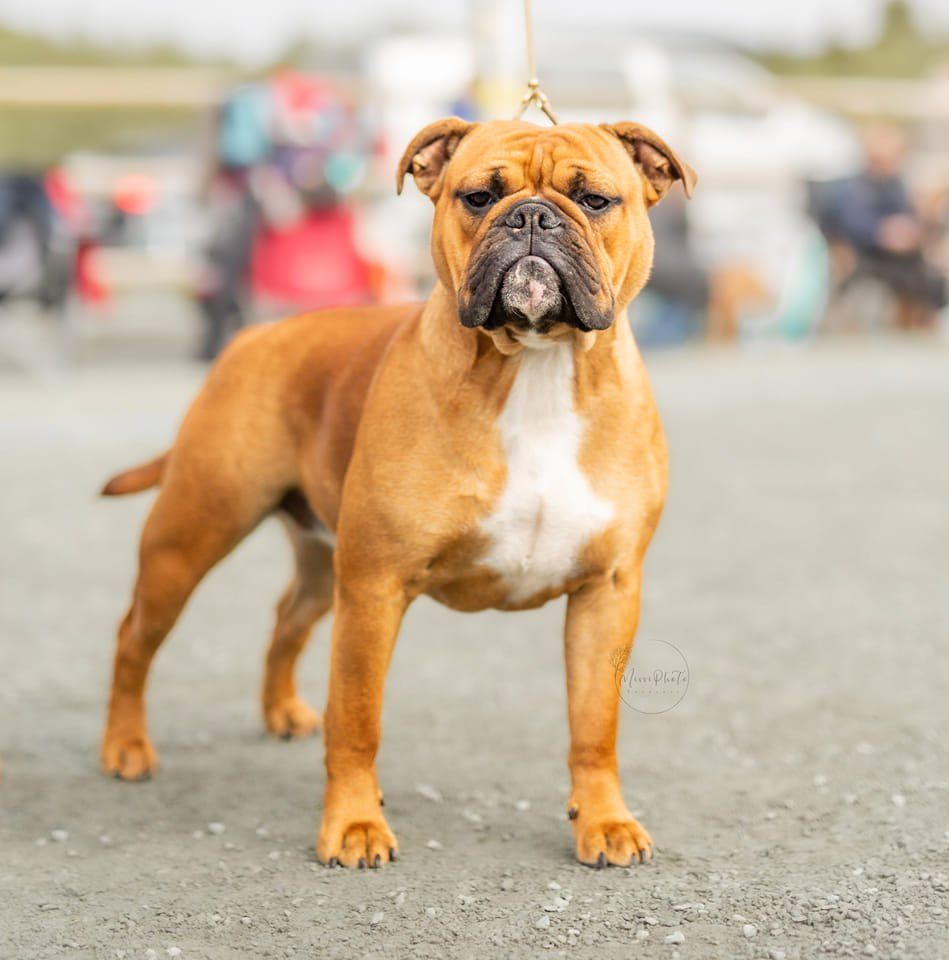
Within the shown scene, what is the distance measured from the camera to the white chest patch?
3.35 m

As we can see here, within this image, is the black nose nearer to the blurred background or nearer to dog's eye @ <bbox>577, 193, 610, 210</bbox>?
dog's eye @ <bbox>577, 193, 610, 210</bbox>

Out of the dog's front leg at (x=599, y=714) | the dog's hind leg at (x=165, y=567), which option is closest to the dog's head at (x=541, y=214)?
the dog's front leg at (x=599, y=714)

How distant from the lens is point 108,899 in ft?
10.8

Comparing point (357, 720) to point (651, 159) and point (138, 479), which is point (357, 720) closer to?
point (138, 479)

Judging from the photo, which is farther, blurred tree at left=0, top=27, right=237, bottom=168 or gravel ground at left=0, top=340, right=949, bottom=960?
blurred tree at left=0, top=27, right=237, bottom=168

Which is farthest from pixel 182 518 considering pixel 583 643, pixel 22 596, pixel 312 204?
pixel 312 204

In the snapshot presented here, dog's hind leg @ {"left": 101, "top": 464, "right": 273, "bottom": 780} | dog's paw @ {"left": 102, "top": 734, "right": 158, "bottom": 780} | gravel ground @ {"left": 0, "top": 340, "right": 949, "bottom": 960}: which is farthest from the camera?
dog's paw @ {"left": 102, "top": 734, "right": 158, "bottom": 780}

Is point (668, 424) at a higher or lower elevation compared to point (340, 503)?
lower

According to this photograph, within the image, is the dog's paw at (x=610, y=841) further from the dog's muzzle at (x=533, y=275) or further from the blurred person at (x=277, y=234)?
the blurred person at (x=277, y=234)

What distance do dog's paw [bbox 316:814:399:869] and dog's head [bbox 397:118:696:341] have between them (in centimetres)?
115

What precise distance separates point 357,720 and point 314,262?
9.95 meters

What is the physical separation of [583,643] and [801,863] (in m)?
0.69

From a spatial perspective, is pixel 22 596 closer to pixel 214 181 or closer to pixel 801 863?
pixel 801 863

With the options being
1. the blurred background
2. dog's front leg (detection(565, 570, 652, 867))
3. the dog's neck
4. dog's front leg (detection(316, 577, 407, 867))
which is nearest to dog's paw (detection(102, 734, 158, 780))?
dog's front leg (detection(316, 577, 407, 867))
